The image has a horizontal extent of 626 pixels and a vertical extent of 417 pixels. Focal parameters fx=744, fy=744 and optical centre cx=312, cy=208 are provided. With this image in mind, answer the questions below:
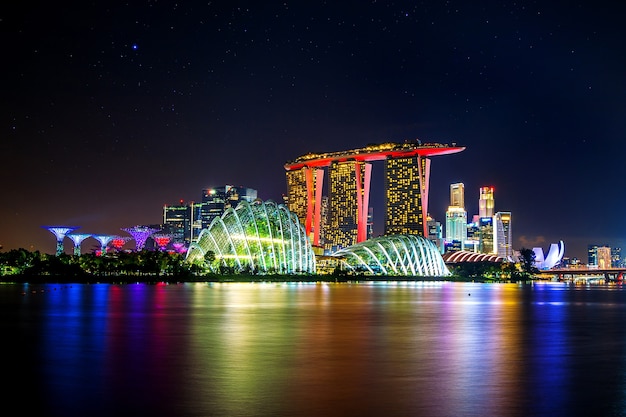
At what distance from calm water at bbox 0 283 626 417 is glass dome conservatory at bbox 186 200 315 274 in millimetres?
102942

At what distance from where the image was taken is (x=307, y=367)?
79.2ft

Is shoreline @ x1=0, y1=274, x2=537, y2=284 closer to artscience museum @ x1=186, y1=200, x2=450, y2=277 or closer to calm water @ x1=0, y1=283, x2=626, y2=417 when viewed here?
artscience museum @ x1=186, y1=200, x2=450, y2=277

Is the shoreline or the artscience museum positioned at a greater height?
the artscience museum

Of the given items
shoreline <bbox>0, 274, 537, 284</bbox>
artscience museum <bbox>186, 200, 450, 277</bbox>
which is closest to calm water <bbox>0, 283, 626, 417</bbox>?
shoreline <bbox>0, 274, 537, 284</bbox>

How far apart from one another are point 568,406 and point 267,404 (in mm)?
→ 7169

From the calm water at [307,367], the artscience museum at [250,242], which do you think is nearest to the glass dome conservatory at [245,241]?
the artscience museum at [250,242]

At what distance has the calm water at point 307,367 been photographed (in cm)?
1758

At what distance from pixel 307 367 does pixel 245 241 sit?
408 feet

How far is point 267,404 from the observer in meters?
17.5

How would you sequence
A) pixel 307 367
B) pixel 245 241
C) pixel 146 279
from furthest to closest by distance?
pixel 245 241
pixel 146 279
pixel 307 367

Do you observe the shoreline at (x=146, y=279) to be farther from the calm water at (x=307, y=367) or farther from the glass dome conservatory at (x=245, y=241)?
the calm water at (x=307, y=367)

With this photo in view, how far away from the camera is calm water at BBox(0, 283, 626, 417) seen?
17578 mm

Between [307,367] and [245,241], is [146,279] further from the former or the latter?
[307,367]

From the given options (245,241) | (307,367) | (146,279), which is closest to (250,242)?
(245,241)
